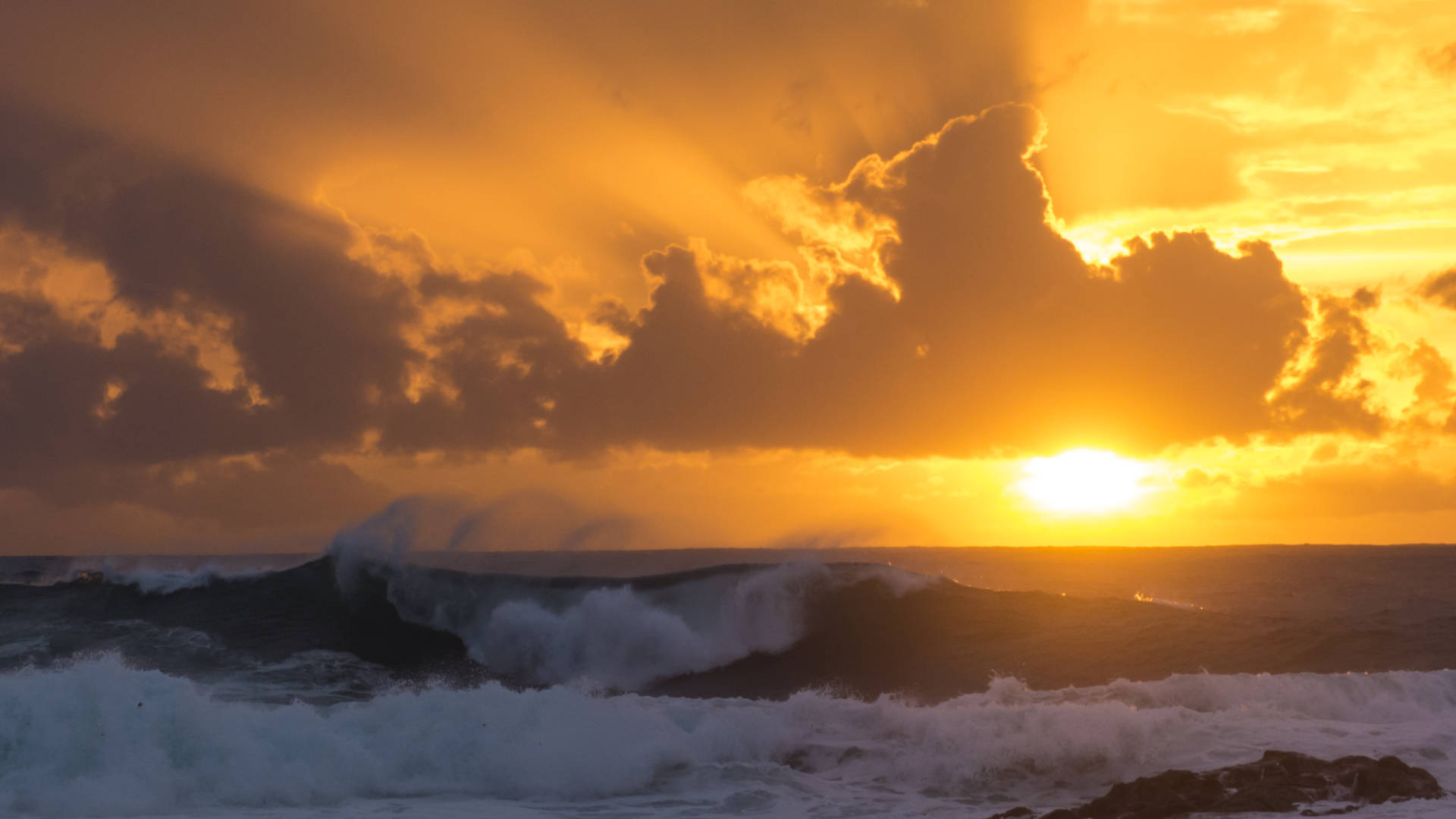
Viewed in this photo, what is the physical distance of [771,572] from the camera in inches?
1040

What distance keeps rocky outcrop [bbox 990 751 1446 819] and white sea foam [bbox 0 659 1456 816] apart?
874mm

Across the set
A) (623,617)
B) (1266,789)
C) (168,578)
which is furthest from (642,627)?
(168,578)

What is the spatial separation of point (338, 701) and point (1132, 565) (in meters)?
62.5

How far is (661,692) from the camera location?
21562 mm

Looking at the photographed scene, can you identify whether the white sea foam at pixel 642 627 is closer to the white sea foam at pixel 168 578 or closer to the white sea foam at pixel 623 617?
the white sea foam at pixel 623 617

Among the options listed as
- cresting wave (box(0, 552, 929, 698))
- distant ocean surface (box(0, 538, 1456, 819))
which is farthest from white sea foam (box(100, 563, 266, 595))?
cresting wave (box(0, 552, 929, 698))

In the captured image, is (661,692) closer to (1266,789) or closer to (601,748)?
(601,748)

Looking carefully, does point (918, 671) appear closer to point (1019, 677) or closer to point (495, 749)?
point (1019, 677)

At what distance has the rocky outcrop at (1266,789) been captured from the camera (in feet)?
34.2

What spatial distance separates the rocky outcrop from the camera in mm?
10414

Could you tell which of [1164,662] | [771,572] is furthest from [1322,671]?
[771,572]

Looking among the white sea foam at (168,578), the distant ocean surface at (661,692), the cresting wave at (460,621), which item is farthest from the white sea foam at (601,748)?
the white sea foam at (168,578)

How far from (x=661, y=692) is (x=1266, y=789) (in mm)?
13012

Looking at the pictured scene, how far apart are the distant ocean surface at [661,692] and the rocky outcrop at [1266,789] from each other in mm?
438
